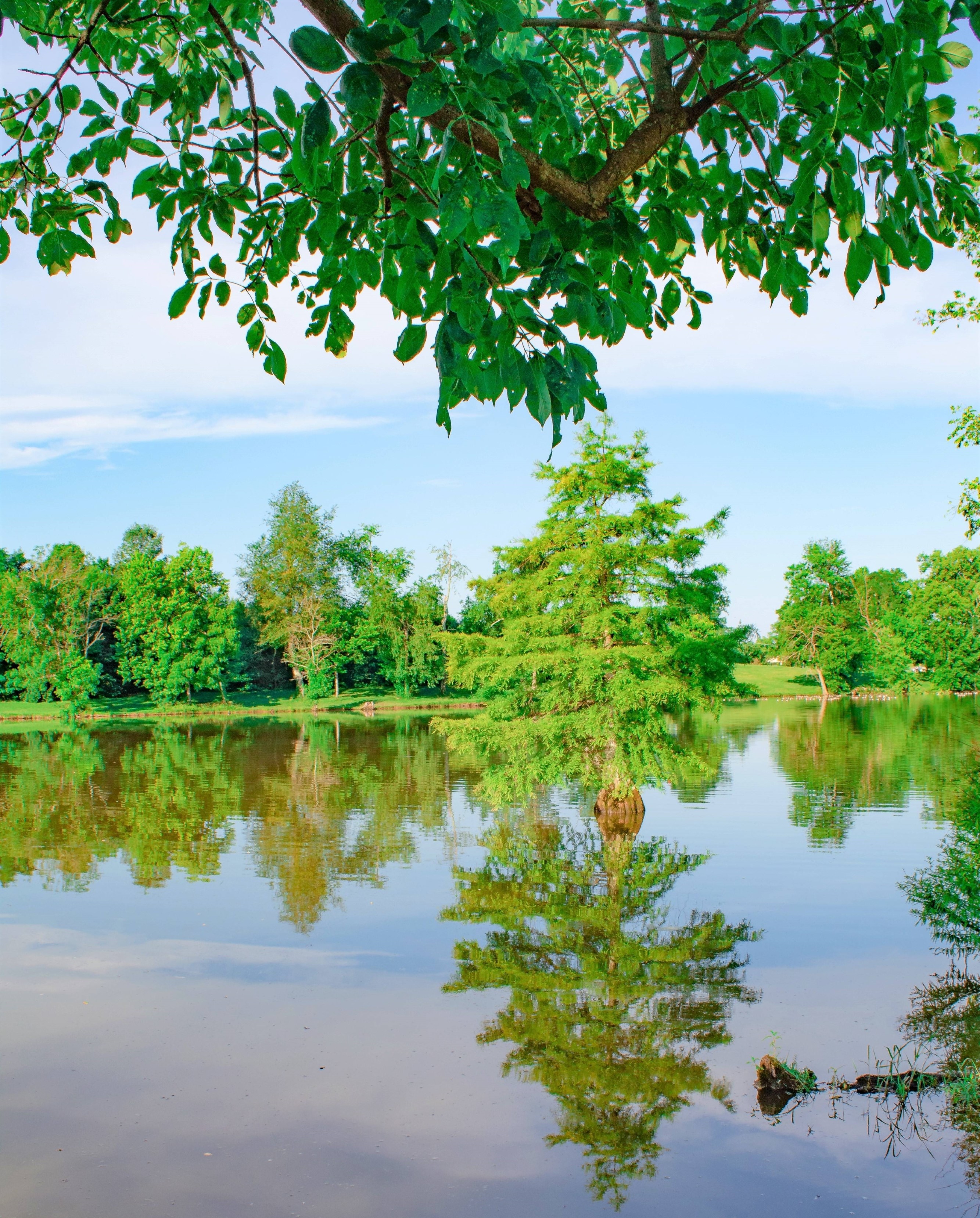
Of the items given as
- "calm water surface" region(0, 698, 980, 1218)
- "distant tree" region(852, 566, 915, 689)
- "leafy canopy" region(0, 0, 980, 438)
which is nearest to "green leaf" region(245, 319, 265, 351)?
"leafy canopy" region(0, 0, 980, 438)

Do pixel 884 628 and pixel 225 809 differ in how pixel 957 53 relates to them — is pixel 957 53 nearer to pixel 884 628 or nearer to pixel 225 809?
pixel 225 809

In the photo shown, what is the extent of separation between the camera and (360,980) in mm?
9672

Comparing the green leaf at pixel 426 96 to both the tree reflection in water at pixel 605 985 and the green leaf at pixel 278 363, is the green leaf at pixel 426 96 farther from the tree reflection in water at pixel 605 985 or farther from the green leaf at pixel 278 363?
the tree reflection in water at pixel 605 985

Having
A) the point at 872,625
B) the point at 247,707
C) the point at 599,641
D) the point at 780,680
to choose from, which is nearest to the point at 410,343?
the point at 599,641

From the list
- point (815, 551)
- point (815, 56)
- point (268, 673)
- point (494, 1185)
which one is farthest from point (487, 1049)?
point (815, 551)

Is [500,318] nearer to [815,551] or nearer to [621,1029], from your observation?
[621,1029]

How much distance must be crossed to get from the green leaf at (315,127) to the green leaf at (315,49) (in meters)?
0.08

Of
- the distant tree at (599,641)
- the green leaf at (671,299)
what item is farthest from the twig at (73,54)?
the distant tree at (599,641)

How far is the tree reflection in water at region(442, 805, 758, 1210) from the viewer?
6.83m

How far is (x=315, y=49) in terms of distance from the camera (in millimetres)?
2248

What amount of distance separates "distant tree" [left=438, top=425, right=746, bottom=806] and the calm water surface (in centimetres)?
178

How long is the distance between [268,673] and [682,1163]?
61195mm

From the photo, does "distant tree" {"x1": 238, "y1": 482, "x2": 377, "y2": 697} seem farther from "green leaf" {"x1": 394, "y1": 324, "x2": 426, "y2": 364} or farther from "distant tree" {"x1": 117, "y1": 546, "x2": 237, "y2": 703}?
"green leaf" {"x1": 394, "y1": 324, "x2": 426, "y2": 364}

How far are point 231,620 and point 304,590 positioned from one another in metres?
7.35
